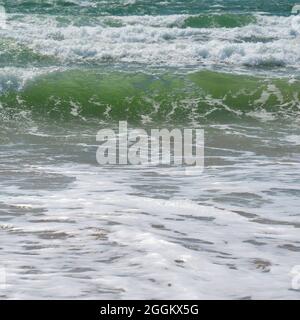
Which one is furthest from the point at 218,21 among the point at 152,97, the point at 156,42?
the point at 152,97

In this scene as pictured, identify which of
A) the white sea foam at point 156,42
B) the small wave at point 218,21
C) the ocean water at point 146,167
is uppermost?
the small wave at point 218,21

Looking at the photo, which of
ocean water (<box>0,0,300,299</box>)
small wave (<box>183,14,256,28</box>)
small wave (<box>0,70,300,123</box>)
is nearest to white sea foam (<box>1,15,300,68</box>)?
ocean water (<box>0,0,300,299</box>)

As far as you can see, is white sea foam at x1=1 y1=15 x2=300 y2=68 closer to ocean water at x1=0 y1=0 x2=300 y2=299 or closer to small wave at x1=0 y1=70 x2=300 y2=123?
ocean water at x1=0 y1=0 x2=300 y2=299

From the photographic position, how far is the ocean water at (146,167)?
15.3 ft

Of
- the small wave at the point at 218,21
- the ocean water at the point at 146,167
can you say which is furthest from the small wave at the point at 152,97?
the small wave at the point at 218,21

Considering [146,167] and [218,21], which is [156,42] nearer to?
[218,21]

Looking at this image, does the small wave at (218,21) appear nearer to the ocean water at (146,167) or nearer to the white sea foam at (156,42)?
the ocean water at (146,167)

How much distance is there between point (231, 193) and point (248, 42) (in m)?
Answer: 11.0

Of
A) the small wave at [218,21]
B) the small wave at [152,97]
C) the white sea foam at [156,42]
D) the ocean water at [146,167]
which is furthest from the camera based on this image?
the small wave at [218,21]

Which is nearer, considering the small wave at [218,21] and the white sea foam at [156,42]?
the white sea foam at [156,42]

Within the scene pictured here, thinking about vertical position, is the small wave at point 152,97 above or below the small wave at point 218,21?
below

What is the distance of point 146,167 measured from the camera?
26.8 feet
